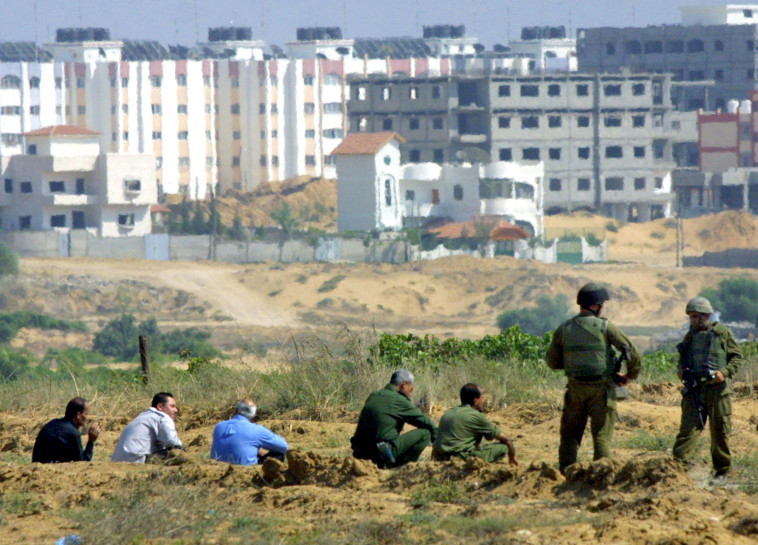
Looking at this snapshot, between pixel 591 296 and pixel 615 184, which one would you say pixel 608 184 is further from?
pixel 591 296

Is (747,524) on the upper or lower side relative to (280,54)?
lower

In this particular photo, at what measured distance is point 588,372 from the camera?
9.39m

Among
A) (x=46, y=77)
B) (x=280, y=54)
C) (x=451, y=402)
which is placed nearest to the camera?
(x=451, y=402)

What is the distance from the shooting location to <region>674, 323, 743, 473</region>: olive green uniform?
31.7 ft

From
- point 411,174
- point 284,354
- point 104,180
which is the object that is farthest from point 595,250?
point 284,354

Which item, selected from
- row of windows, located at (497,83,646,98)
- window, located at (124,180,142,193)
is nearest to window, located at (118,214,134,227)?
window, located at (124,180,142,193)

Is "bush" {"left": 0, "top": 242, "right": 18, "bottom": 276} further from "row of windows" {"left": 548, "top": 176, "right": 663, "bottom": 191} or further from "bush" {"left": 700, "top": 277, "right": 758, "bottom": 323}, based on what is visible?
"row of windows" {"left": 548, "top": 176, "right": 663, "bottom": 191}

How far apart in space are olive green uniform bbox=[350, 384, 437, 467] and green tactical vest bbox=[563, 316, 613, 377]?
149 cm

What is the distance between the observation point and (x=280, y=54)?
4114 inches

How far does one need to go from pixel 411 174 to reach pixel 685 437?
2272 inches

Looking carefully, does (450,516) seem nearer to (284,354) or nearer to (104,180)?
(284,354)

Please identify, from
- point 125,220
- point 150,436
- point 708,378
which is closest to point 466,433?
point 708,378

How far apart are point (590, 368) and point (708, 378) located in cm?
92

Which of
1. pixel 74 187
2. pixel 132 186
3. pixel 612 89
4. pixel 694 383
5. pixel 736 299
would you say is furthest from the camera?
pixel 612 89
